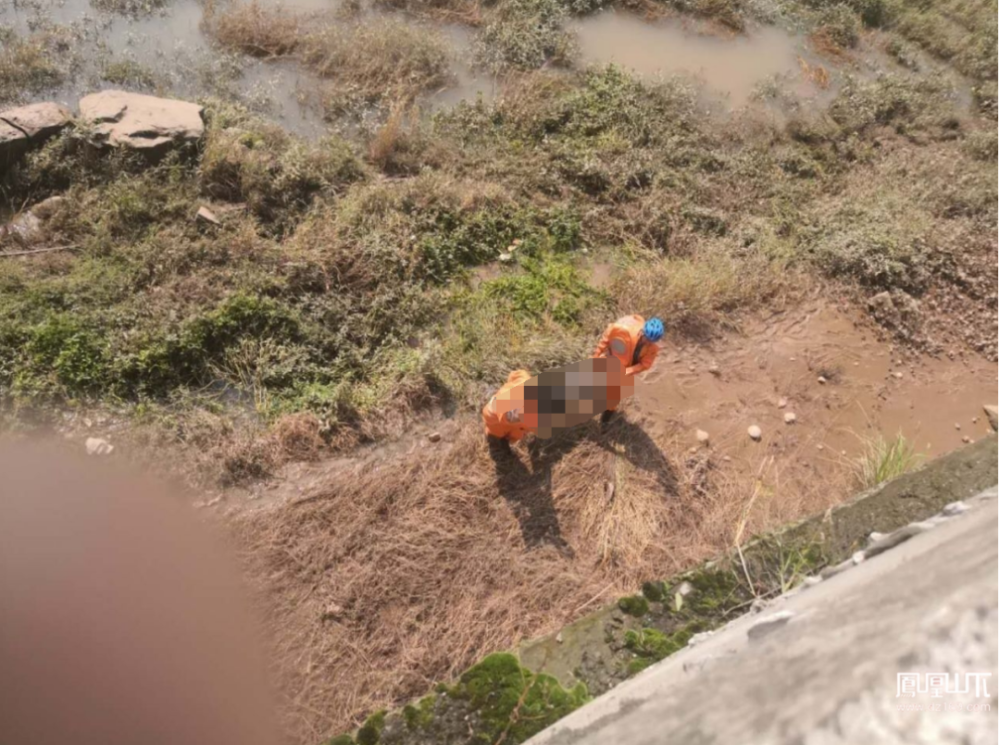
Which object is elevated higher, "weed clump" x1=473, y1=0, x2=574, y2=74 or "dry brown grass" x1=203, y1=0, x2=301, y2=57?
"weed clump" x1=473, y1=0, x2=574, y2=74

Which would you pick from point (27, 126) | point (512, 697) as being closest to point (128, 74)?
point (27, 126)

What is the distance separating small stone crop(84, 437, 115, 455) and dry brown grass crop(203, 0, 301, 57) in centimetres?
452

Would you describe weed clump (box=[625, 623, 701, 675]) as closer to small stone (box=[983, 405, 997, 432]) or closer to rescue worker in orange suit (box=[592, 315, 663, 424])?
rescue worker in orange suit (box=[592, 315, 663, 424])

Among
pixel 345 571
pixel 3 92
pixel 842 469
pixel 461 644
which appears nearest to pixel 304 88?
pixel 3 92

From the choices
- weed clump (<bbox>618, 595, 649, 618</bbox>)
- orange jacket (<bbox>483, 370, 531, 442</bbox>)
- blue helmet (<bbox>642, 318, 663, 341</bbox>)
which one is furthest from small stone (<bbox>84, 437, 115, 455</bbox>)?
blue helmet (<bbox>642, 318, 663, 341</bbox>)

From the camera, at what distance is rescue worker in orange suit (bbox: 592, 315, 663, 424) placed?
3854 mm

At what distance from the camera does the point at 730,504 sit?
433 cm

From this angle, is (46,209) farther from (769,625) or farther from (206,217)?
(769,625)

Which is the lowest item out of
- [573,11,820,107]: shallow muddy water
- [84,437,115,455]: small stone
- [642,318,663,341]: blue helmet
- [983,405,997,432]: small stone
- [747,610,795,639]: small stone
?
[84,437,115,455]: small stone

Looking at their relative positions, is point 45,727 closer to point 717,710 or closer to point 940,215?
point 717,710

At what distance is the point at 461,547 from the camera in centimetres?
400

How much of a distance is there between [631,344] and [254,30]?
18.2 ft

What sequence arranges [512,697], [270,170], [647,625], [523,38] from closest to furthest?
[512,697], [647,625], [270,170], [523,38]

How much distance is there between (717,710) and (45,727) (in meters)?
3.59
